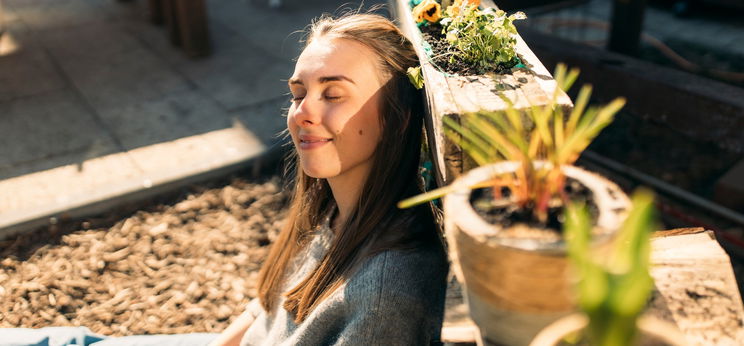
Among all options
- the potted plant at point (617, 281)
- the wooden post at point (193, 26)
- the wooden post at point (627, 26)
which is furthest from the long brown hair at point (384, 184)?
the wooden post at point (193, 26)

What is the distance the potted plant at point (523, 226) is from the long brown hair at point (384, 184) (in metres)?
0.60

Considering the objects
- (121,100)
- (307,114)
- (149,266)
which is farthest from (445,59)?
(121,100)

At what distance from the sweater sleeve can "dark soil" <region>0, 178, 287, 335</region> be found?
6.26ft

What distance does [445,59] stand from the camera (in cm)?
198

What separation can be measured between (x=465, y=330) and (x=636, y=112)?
12.4 ft

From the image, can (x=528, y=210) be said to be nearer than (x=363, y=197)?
Yes

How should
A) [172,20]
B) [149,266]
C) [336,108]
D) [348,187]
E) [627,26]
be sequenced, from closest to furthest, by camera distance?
[336,108], [348,187], [149,266], [627,26], [172,20]

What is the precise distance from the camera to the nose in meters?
1.82

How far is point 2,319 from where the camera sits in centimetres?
327

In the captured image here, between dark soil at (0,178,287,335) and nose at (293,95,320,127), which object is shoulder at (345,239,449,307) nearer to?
nose at (293,95,320,127)

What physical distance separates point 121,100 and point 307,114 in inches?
168

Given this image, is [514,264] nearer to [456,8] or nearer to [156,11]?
Answer: [456,8]

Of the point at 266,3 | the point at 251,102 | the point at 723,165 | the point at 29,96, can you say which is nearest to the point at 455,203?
the point at 723,165

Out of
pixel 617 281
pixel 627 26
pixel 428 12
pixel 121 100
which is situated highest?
pixel 617 281
